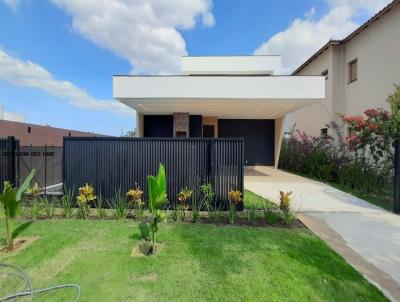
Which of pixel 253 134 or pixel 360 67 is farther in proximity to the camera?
pixel 253 134

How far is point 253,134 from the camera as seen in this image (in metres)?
18.3

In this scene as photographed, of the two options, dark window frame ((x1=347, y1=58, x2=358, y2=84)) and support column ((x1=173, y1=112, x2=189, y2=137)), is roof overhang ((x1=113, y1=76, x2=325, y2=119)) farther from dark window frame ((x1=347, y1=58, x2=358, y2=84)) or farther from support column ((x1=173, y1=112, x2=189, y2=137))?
dark window frame ((x1=347, y1=58, x2=358, y2=84))

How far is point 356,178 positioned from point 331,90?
7538 millimetres

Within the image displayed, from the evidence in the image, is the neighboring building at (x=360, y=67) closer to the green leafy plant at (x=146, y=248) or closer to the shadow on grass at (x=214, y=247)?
the shadow on grass at (x=214, y=247)

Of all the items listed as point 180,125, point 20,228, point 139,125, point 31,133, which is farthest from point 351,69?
point 31,133

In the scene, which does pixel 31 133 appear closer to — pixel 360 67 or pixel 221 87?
pixel 221 87

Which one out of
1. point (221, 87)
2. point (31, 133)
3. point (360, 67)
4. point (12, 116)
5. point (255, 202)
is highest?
point (360, 67)

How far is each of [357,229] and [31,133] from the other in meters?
16.8

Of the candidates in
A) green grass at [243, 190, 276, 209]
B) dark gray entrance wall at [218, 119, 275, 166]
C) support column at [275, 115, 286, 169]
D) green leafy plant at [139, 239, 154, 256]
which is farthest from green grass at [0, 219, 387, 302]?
dark gray entrance wall at [218, 119, 275, 166]

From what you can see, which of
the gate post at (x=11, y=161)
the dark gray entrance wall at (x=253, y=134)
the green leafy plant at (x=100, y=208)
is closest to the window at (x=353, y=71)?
the dark gray entrance wall at (x=253, y=134)

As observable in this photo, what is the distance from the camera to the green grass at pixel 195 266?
10.3ft

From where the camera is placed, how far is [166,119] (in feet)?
52.3

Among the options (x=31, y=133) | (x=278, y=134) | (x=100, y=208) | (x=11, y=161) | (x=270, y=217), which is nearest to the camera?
(x=270, y=217)

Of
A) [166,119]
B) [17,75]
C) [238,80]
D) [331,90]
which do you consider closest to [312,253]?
[238,80]
